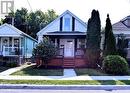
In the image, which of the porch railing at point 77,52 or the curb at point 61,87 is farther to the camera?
the porch railing at point 77,52

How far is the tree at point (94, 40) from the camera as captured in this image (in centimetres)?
2984

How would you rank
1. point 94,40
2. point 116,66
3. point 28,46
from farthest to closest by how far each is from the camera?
point 28,46
point 94,40
point 116,66

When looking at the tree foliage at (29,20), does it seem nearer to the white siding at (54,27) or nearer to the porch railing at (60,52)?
the white siding at (54,27)

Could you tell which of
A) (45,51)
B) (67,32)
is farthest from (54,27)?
(45,51)

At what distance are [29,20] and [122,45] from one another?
34414 mm

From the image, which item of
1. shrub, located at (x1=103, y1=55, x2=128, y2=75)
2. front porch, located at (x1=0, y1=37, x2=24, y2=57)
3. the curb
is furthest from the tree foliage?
the curb

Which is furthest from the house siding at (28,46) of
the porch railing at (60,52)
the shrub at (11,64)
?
the porch railing at (60,52)

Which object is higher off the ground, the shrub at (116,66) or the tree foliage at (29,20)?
the tree foliage at (29,20)

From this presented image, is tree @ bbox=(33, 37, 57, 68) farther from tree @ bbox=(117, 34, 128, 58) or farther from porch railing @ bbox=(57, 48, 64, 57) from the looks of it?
tree @ bbox=(117, 34, 128, 58)

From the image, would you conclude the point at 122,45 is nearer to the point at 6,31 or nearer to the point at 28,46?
the point at 6,31

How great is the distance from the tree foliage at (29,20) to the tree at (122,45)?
30.7m

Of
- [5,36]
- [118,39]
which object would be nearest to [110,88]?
[118,39]

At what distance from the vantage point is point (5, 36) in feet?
116

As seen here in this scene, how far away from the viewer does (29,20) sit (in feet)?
204
